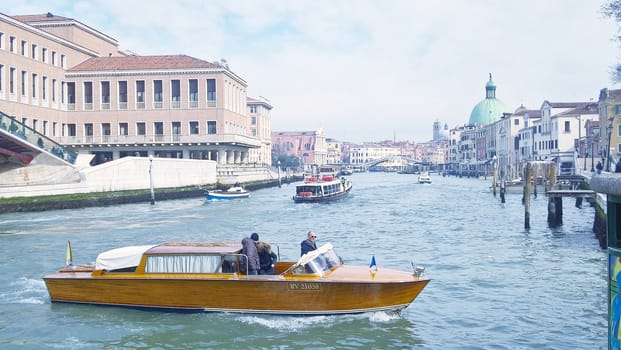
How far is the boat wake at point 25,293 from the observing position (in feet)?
44.4

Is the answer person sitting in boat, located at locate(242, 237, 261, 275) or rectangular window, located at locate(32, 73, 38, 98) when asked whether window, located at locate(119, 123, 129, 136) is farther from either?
person sitting in boat, located at locate(242, 237, 261, 275)

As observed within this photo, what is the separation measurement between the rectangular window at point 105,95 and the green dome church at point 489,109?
91.4 meters

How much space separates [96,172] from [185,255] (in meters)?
28.8

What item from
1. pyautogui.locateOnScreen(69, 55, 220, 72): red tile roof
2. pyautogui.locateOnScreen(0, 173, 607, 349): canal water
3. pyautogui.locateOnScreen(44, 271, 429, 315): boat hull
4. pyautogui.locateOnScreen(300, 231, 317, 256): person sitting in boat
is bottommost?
pyautogui.locateOnScreen(0, 173, 607, 349): canal water

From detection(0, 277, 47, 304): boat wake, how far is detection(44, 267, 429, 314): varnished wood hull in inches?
66.3

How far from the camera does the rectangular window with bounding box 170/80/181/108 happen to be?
59.8 metres

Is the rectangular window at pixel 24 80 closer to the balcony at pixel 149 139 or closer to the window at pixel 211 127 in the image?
the balcony at pixel 149 139

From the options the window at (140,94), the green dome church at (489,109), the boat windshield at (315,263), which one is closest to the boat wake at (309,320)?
the boat windshield at (315,263)

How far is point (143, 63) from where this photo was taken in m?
60.5

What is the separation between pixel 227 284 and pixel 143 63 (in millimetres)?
52206

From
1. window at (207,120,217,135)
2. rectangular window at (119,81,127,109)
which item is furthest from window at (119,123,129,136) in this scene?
window at (207,120,217,135)

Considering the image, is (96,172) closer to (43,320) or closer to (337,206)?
(337,206)

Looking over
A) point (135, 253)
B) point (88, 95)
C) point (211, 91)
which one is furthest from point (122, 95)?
point (135, 253)

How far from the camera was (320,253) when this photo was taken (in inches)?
464
